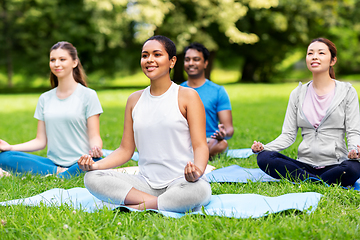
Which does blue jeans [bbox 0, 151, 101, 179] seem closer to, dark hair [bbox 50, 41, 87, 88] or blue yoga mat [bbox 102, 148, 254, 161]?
dark hair [bbox 50, 41, 87, 88]

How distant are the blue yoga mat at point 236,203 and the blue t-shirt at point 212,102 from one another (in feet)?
6.60

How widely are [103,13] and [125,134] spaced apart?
51.0ft

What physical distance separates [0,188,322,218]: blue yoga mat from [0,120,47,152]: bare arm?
1.14 m

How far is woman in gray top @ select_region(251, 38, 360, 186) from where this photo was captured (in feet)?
12.2

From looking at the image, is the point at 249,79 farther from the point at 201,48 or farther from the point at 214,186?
the point at 214,186

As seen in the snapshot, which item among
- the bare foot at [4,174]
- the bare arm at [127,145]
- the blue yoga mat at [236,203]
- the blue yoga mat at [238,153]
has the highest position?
the bare arm at [127,145]

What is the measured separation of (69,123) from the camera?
4.41m

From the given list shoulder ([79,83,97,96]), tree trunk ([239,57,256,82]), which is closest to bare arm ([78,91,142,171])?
shoulder ([79,83,97,96])

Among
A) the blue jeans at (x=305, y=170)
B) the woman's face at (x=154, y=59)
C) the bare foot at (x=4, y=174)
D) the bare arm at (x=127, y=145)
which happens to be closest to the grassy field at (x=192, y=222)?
the blue jeans at (x=305, y=170)

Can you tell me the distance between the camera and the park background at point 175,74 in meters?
2.62

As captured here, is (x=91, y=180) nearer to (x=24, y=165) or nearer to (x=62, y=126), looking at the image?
(x=62, y=126)

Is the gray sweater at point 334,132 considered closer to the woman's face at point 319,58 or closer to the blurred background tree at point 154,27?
the woman's face at point 319,58

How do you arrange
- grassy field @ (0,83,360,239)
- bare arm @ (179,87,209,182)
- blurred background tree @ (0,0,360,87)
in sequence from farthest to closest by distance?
blurred background tree @ (0,0,360,87), bare arm @ (179,87,209,182), grassy field @ (0,83,360,239)

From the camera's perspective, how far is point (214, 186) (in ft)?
12.3
